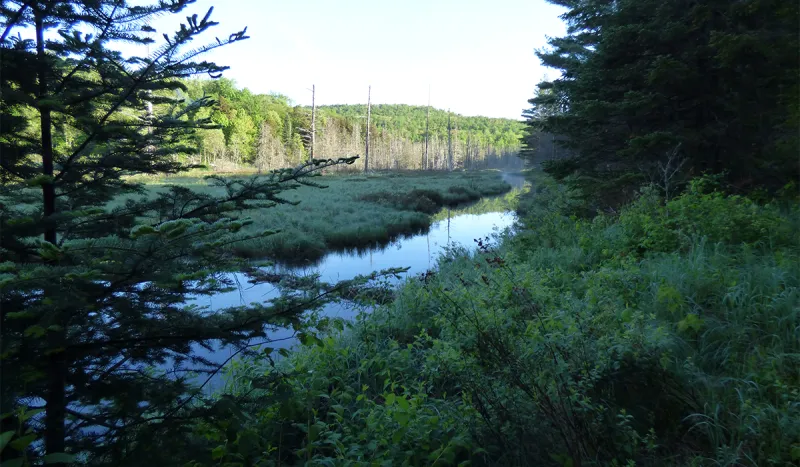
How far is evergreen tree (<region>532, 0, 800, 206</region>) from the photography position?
7.32 m

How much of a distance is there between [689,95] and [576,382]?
7.93m

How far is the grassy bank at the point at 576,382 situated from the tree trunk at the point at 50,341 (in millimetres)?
733

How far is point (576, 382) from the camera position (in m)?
2.94

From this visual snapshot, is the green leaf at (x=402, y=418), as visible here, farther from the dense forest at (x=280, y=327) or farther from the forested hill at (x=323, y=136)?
the forested hill at (x=323, y=136)

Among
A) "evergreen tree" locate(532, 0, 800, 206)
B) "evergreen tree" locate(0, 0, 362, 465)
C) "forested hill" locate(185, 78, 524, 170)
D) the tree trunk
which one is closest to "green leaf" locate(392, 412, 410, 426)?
"evergreen tree" locate(0, 0, 362, 465)

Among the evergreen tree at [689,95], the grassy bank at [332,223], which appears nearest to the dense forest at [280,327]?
Result: the evergreen tree at [689,95]

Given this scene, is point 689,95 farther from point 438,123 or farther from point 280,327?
point 438,123

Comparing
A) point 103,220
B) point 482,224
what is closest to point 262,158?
point 482,224

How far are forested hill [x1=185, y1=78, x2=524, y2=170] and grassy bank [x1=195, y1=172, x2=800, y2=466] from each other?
219 centimetres

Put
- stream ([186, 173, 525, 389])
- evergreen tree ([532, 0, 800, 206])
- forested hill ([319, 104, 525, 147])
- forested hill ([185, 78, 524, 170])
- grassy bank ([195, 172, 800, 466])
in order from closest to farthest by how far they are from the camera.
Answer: grassy bank ([195, 172, 800, 466]) → stream ([186, 173, 525, 389]) → evergreen tree ([532, 0, 800, 206]) → forested hill ([185, 78, 524, 170]) → forested hill ([319, 104, 525, 147])

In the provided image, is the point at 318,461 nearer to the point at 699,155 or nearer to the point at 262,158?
the point at 699,155

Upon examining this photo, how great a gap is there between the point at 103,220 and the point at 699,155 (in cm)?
998

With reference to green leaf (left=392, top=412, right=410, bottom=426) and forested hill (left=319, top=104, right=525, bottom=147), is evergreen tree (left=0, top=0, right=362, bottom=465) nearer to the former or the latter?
green leaf (left=392, top=412, right=410, bottom=426)

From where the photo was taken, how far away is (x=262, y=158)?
40.9 metres
